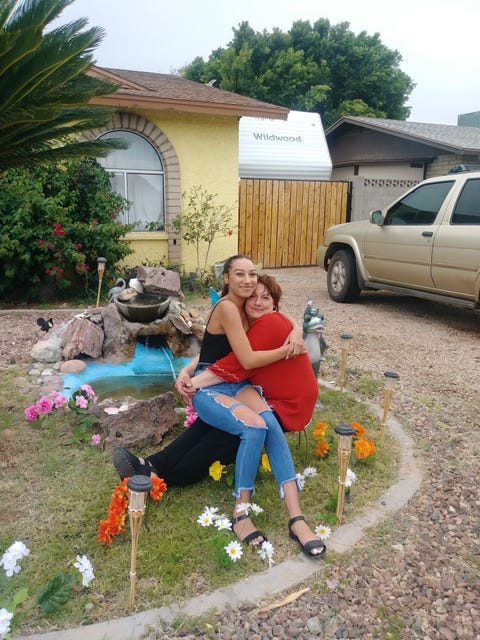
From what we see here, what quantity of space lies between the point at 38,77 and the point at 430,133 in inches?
561

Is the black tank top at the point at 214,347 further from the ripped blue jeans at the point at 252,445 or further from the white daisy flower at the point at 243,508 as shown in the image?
the white daisy flower at the point at 243,508

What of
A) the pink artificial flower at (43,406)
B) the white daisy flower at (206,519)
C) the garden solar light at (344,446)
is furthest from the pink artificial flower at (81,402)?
the garden solar light at (344,446)

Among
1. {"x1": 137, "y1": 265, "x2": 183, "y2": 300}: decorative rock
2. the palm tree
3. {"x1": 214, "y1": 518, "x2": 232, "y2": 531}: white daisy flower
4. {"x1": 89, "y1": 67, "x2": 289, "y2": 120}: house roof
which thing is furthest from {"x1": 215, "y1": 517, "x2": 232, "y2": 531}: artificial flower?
{"x1": 89, "y1": 67, "x2": 289, "y2": 120}: house roof

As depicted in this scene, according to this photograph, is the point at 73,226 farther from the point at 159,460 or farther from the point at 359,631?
the point at 359,631

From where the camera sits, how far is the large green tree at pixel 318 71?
27938 mm

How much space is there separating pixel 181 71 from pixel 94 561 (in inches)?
1633

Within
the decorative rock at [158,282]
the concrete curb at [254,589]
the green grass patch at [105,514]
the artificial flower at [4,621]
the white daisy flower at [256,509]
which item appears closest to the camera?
the artificial flower at [4,621]

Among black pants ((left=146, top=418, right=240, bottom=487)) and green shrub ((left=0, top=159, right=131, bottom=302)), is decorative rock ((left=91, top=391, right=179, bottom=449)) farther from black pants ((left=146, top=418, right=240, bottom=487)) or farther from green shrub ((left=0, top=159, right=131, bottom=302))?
green shrub ((left=0, top=159, right=131, bottom=302))

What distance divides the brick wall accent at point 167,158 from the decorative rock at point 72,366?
5.08 metres

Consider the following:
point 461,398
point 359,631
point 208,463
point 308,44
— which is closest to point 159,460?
point 208,463

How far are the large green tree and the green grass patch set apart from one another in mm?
27140

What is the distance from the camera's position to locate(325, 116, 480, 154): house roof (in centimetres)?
1328

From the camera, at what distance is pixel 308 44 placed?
2983 centimetres

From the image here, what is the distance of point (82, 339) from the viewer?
5.15 meters
